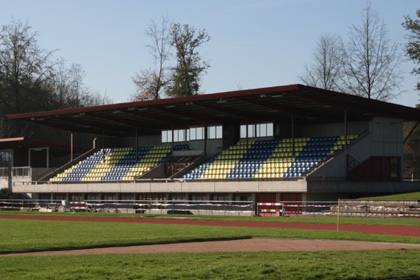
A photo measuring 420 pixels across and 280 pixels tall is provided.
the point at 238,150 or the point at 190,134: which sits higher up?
the point at 190,134

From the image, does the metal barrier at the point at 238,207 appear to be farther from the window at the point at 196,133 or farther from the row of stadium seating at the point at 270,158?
the window at the point at 196,133

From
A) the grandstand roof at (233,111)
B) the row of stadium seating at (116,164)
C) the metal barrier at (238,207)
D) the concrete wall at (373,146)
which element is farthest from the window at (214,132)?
the concrete wall at (373,146)

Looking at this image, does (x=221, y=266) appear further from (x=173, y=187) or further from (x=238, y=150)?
(x=238, y=150)

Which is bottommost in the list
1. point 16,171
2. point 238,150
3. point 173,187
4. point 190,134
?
point 173,187

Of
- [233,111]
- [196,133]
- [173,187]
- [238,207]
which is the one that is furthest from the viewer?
[196,133]

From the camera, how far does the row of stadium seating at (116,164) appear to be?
234 feet

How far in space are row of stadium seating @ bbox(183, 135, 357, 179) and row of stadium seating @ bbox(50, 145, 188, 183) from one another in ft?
22.6

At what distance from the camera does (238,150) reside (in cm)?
6569

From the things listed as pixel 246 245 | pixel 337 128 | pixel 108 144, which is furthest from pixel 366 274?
pixel 108 144

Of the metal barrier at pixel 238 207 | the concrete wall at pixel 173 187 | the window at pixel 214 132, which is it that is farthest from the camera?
the window at pixel 214 132

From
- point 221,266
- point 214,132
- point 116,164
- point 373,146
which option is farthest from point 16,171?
point 221,266

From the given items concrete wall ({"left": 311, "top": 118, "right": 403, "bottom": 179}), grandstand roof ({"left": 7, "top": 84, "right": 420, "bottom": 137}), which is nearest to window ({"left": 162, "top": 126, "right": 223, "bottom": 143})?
grandstand roof ({"left": 7, "top": 84, "right": 420, "bottom": 137})

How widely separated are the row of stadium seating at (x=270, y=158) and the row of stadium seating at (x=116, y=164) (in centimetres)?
688

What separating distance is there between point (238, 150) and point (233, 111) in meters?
4.73
